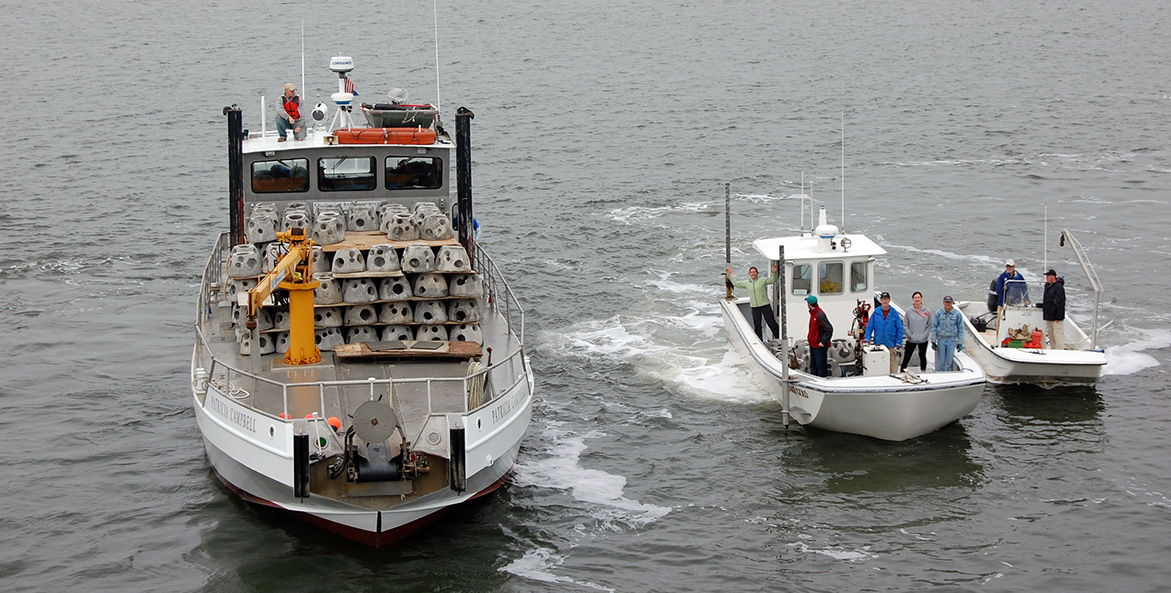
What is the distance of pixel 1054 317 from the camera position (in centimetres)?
2030

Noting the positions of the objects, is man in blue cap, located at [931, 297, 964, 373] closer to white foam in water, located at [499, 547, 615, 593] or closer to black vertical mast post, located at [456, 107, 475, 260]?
white foam in water, located at [499, 547, 615, 593]

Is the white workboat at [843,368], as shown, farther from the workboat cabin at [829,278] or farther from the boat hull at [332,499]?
the boat hull at [332,499]

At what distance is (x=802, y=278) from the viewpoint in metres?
19.9

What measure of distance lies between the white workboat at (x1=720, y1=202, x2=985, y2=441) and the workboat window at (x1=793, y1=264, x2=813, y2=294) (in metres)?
0.02

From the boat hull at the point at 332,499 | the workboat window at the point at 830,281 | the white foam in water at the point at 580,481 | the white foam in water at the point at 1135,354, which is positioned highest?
the workboat window at the point at 830,281

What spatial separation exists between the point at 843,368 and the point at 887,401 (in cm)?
93

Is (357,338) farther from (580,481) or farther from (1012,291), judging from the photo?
(1012,291)

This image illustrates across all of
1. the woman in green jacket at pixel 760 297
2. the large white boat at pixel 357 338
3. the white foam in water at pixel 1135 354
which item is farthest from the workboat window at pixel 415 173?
the white foam in water at pixel 1135 354

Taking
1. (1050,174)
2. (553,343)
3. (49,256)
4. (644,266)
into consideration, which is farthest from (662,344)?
(1050,174)

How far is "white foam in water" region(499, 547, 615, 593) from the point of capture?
47.8 feet

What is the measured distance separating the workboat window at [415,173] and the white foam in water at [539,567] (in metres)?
7.50

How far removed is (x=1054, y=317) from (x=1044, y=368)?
0.98 m

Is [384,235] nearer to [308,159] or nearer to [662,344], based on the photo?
[308,159]

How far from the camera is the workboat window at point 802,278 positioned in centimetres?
1981
